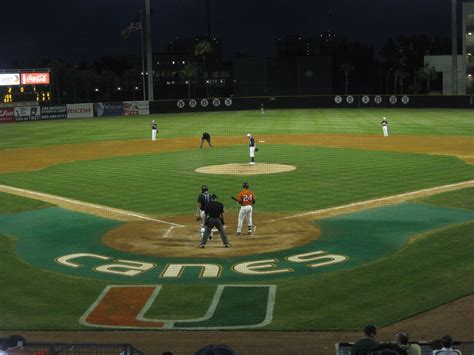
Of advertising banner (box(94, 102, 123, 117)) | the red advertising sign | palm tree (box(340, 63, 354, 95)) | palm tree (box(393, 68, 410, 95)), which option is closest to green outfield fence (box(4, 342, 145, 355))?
the red advertising sign

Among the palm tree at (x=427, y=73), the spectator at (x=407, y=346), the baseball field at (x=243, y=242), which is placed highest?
the palm tree at (x=427, y=73)

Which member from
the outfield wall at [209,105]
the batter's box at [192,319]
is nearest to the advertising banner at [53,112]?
the outfield wall at [209,105]

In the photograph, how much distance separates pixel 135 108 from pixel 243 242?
6155 cm

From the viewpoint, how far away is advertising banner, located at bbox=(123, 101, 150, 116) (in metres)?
78.2

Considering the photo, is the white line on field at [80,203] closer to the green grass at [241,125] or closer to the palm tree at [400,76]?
the green grass at [241,125]

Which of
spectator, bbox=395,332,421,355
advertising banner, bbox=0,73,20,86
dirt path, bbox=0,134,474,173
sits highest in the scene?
advertising banner, bbox=0,73,20,86

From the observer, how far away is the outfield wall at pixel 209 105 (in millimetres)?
72812

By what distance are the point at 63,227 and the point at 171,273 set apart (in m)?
6.82

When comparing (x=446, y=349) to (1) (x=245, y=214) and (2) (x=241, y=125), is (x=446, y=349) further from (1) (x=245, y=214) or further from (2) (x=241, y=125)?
(2) (x=241, y=125)

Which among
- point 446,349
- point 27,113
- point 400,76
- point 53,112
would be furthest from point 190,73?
point 446,349

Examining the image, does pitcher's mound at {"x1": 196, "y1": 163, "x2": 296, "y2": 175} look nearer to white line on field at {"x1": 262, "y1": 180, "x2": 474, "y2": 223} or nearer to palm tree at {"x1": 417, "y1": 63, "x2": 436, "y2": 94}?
white line on field at {"x1": 262, "y1": 180, "x2": 474, "y2": 223}

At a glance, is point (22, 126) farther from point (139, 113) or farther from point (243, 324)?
point (243, 324)

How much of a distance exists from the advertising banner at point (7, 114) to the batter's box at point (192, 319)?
5990 centimetres

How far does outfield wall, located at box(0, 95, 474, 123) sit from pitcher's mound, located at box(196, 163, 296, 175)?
4296 cm
